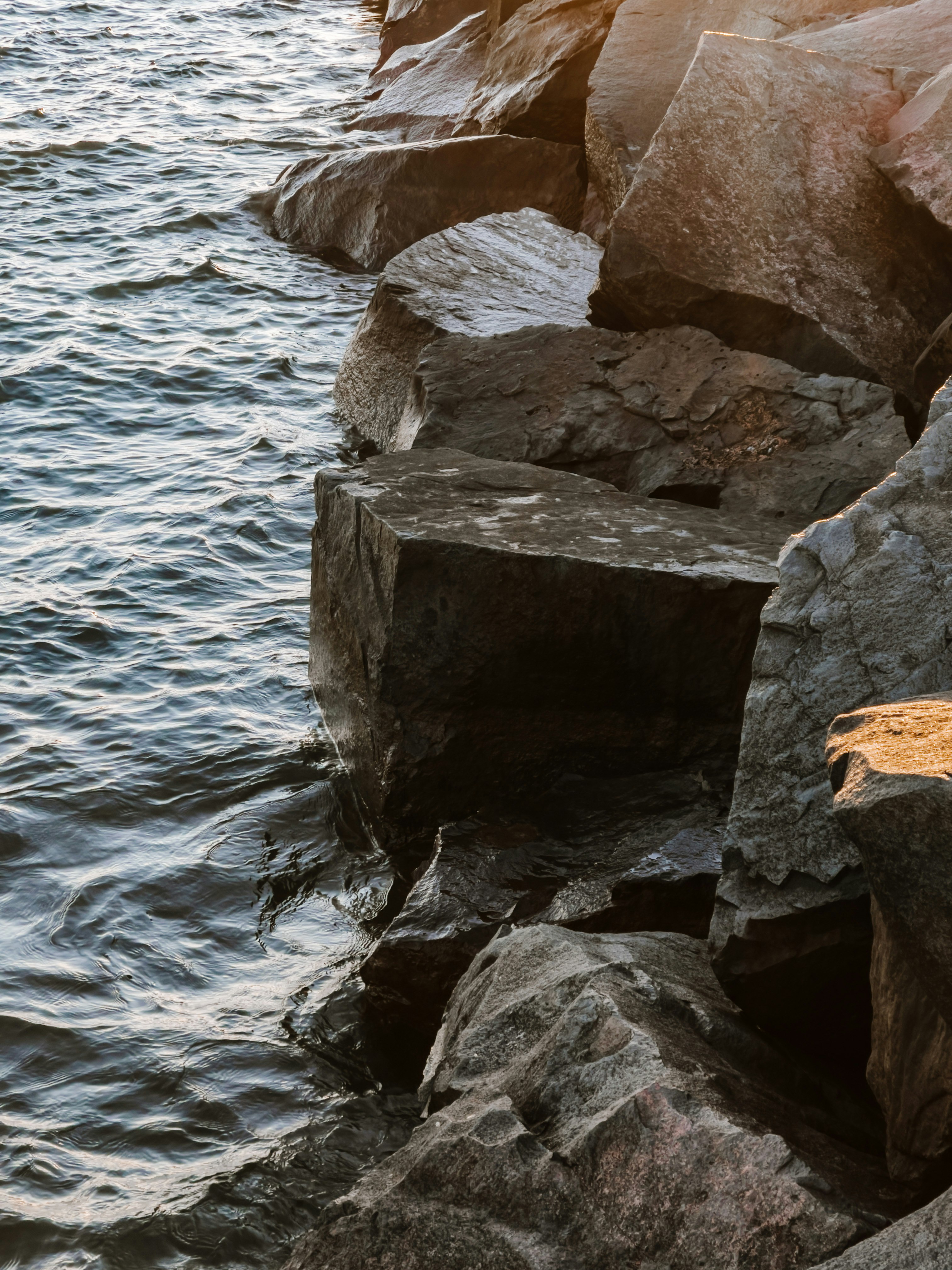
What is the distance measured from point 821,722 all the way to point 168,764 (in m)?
2.70

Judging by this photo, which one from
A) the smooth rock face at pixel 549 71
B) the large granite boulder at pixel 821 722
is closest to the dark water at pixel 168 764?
the large granite boulder at pixel 821 722

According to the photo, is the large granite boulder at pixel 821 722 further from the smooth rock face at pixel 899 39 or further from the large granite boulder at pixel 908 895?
the smooth rock face at pixel 899 39

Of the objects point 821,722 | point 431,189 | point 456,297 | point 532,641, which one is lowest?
point 532,641

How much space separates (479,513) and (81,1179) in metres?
2.16

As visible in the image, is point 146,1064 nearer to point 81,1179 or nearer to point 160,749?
point 81,1179

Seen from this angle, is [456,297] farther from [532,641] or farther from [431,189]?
[532,641]

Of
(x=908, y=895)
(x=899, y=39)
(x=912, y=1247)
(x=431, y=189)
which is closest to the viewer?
(x=912, y=1247)

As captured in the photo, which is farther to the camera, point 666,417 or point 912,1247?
point 666,417

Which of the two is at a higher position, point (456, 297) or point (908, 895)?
point (456, 297)

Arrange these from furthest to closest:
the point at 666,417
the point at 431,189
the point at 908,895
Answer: the point at 431,189
the point at 666,417
the point at 908,895

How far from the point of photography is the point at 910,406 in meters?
4.84

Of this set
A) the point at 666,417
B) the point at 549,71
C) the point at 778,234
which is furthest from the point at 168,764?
the point at 549,71

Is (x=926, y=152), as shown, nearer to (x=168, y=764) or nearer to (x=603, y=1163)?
(x=168, y=764)

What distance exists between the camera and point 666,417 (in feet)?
16.4
